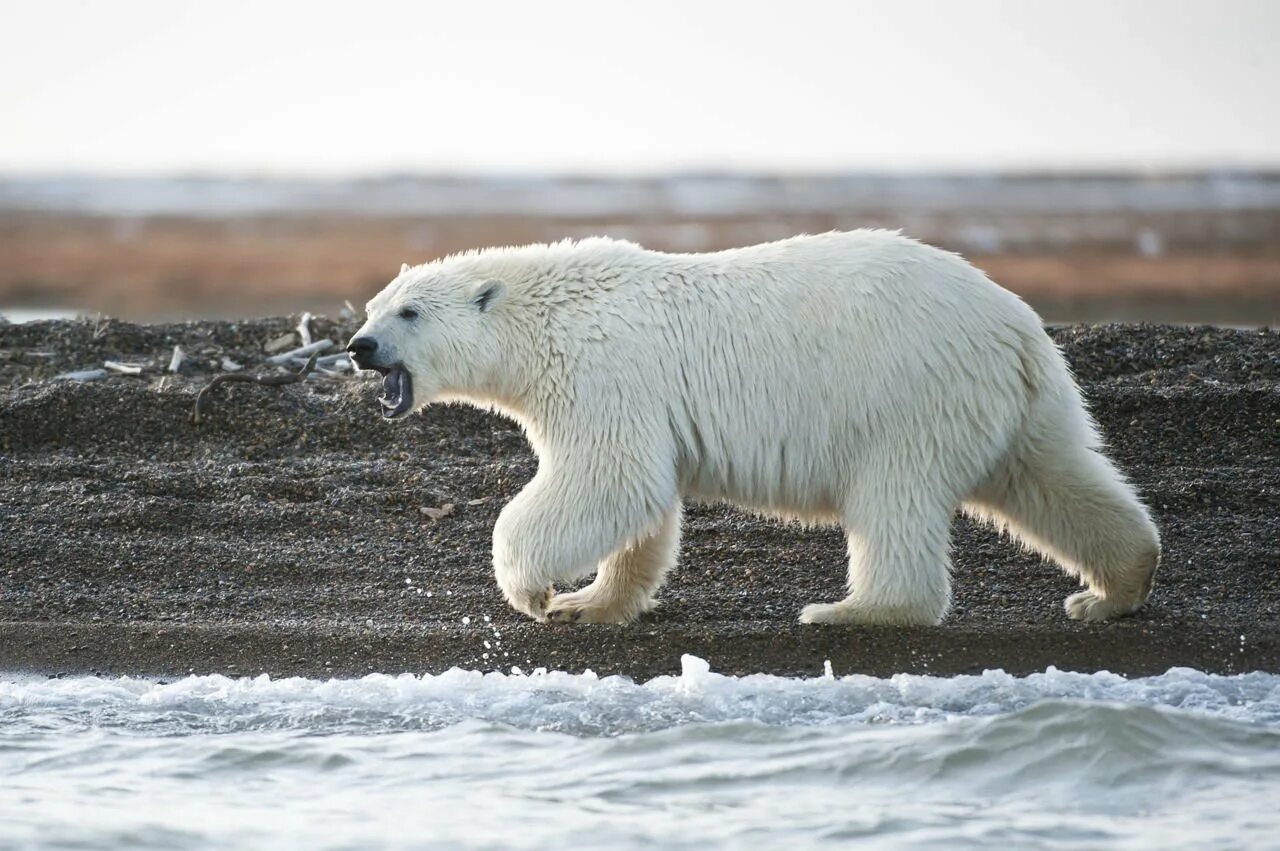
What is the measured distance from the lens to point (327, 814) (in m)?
5.79

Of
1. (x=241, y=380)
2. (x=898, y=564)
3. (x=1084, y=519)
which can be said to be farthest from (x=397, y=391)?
(x=241, y=380)

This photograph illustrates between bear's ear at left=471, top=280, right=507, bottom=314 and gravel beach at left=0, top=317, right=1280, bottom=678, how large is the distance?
1436 millimetres

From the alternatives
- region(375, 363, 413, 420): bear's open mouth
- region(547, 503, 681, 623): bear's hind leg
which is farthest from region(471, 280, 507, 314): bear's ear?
region(547, 503, 681, 623): bear's hind leg

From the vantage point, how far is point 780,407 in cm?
726

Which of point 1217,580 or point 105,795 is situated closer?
point 105,795

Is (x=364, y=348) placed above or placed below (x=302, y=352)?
above

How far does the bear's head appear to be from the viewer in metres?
7.41

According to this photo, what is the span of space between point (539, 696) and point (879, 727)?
4.50ft

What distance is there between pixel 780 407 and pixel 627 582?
1.11 meters

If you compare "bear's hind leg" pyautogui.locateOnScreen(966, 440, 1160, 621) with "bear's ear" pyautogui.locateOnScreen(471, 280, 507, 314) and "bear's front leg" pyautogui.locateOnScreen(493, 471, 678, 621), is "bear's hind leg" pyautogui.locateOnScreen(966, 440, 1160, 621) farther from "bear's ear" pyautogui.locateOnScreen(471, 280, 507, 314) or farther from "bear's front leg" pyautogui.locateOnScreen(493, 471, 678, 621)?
"bear's ear" pyautogui.locateOnScreen(471, 280, 507, 314)

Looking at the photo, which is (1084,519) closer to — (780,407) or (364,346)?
(780,407)

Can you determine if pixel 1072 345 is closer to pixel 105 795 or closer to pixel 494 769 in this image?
pixel 494 769

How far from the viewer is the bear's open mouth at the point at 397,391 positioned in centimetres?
747

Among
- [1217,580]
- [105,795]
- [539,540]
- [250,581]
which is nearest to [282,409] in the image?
[250,581]
